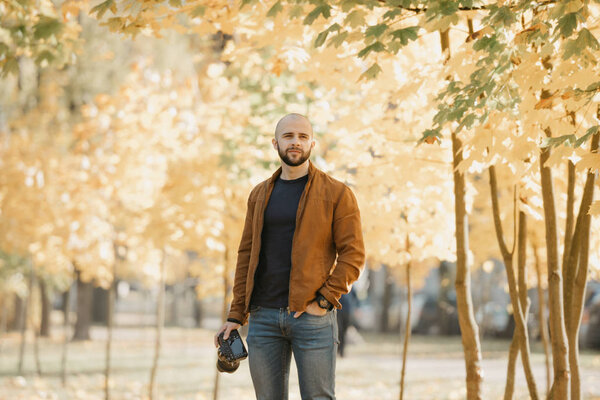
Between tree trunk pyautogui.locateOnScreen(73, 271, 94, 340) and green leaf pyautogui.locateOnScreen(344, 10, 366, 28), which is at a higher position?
green leaf pyautogui.locateOnScreen(344, 10, 366, 28)

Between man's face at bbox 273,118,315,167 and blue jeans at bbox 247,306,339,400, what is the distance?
757mm

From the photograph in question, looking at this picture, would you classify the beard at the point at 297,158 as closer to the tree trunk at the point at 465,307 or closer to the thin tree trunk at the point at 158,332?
the tree trunk at the point at 465,307

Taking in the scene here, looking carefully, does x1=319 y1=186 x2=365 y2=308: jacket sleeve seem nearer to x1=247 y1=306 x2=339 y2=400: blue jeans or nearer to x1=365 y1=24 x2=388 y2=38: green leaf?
x1=247 y1=306 x2=339 y2=400: blue jeans

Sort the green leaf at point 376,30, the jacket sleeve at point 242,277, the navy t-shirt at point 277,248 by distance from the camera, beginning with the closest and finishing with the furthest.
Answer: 1. the green leaf at point 376,30
2. the navy t-shirt at point 277,248
3. the jacket sleeve at point 242,277

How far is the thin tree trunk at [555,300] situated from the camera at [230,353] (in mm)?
1913

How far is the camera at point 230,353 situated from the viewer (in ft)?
11.3

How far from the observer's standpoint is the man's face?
339 centimetres

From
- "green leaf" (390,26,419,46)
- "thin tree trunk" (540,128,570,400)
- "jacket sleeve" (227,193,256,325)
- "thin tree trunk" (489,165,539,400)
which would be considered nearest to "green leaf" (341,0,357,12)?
"green leaf" (390,26,419,46)

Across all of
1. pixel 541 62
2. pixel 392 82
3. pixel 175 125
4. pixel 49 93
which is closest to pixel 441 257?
pixel 392 82

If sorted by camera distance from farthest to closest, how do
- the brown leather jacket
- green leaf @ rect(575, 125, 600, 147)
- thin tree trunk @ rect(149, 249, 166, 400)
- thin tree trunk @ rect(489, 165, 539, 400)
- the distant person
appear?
the distant person, thin tree trunk @ rect(149, 249, 166, 400), thin tree trunk @ rect(489, 165, 539, 400), the brown leather jacket, green leaf @ rect(575, 125, 600, 147)

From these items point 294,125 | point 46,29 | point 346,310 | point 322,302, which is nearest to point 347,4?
point 294,125

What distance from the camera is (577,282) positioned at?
4395 millimetres

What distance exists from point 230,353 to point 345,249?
0.80 m

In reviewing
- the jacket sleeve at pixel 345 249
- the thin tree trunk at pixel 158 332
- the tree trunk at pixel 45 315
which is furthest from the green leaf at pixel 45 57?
the tree trunk at pixel 45 315
